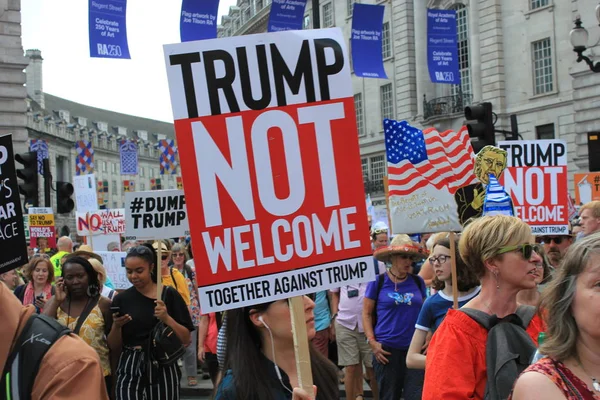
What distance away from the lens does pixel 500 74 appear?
119 ft

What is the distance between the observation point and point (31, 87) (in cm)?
10300

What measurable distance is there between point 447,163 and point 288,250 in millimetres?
4121

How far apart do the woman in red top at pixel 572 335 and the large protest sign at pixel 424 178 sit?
4204 mm

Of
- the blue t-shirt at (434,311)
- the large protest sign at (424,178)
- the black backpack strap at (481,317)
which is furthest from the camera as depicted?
the large protest sign at (424,178)

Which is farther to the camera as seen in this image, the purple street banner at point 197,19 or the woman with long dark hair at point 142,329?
the purple street banner at point 197,19

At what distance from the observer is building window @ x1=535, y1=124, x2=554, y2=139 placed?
34469 mm

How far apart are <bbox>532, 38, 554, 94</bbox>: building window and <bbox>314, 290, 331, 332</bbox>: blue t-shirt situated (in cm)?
2607

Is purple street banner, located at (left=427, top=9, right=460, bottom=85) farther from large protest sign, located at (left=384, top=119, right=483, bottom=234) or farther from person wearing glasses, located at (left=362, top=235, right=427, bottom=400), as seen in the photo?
large protest sign, located at (left=384, top=119, right=483, bottom=234)

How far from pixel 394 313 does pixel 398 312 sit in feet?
0.12

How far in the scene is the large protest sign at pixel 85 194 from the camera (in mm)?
21438

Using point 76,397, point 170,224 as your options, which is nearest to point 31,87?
point 170,224

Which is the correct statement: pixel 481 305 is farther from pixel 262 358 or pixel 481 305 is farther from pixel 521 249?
pixel 262 358

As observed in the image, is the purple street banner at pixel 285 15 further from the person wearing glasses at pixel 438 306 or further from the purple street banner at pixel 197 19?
the person wearing glasses at pixel 438 306

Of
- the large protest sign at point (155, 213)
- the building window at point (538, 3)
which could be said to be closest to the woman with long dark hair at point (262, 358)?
the large protest sign at point (155, 213)
